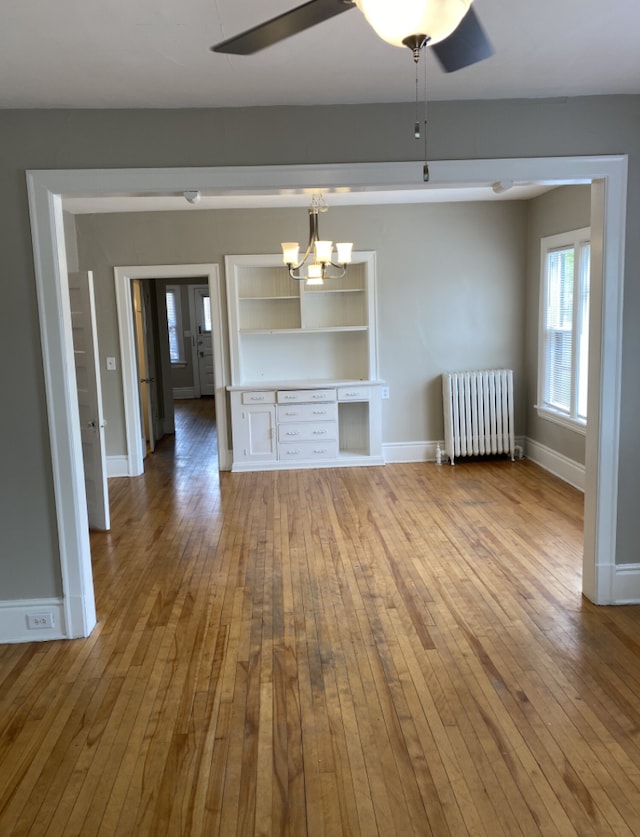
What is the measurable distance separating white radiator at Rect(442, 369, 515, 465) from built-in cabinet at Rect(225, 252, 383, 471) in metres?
0.77

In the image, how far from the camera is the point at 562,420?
5.99m

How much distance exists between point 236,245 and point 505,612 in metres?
4.56

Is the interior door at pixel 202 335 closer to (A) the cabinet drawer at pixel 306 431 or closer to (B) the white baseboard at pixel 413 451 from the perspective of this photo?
(A) the cabinet drawer at pixel 306 431

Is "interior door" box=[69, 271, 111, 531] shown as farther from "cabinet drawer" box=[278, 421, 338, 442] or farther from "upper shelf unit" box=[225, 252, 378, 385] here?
"cabinet drawer" box=[278, 421, 338, 442]

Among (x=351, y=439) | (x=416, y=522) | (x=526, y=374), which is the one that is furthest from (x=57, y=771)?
(x=526, y=374)

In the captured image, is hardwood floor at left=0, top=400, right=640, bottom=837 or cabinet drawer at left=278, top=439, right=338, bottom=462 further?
cabinet drawer at left=278, top=439, right=338, bottom=462

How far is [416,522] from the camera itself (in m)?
4.95

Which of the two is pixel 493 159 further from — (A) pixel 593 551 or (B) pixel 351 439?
(B) pixel 351 439

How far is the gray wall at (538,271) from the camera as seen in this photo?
554 cm

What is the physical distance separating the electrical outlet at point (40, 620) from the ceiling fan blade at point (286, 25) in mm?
2770

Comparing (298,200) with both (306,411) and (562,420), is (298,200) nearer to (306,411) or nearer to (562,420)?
(306,411)

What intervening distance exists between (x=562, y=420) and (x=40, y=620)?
15.4 ft

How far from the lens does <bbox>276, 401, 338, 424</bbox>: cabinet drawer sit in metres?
6.58

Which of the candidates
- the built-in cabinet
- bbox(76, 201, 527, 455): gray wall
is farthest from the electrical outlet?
bbox(76, 201, 527, 455): gray wall
